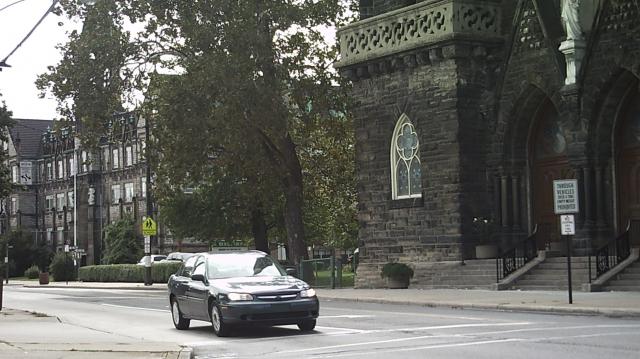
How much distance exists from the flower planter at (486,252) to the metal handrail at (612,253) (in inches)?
174

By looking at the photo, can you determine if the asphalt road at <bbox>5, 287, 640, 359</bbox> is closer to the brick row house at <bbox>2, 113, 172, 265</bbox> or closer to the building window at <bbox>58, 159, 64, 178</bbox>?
the brick row house at <bbox>2, 113, 172, 265</bbox>

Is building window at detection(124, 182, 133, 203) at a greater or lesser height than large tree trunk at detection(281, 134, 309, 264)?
greater

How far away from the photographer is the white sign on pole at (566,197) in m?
23.2

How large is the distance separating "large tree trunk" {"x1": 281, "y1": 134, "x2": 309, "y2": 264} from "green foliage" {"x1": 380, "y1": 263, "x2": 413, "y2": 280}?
1003 cm

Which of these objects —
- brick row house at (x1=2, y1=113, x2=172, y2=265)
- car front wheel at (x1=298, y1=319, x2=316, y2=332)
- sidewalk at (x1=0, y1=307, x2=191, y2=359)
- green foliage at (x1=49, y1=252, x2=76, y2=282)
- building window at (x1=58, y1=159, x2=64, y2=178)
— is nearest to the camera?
sidewalk at (x1=0, y1=307, x2=191, y2=359)

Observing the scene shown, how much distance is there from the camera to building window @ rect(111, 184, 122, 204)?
3866 inches

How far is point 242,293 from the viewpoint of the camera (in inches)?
694

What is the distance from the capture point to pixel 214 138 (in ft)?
136

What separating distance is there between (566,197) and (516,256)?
386 inches

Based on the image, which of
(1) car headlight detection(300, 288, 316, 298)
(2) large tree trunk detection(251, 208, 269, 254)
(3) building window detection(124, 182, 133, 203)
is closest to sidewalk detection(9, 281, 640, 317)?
(1) car headlight detection(300, 288, 316, 298)

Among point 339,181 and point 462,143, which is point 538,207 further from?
point 339,181

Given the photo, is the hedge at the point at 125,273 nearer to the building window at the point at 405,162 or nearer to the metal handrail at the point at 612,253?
the building window at the point at 405,162

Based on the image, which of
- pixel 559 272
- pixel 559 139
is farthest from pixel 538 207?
pixel 559 272

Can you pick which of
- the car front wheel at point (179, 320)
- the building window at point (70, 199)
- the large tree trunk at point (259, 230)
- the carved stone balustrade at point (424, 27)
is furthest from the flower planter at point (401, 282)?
the building window at point (70, 199)
